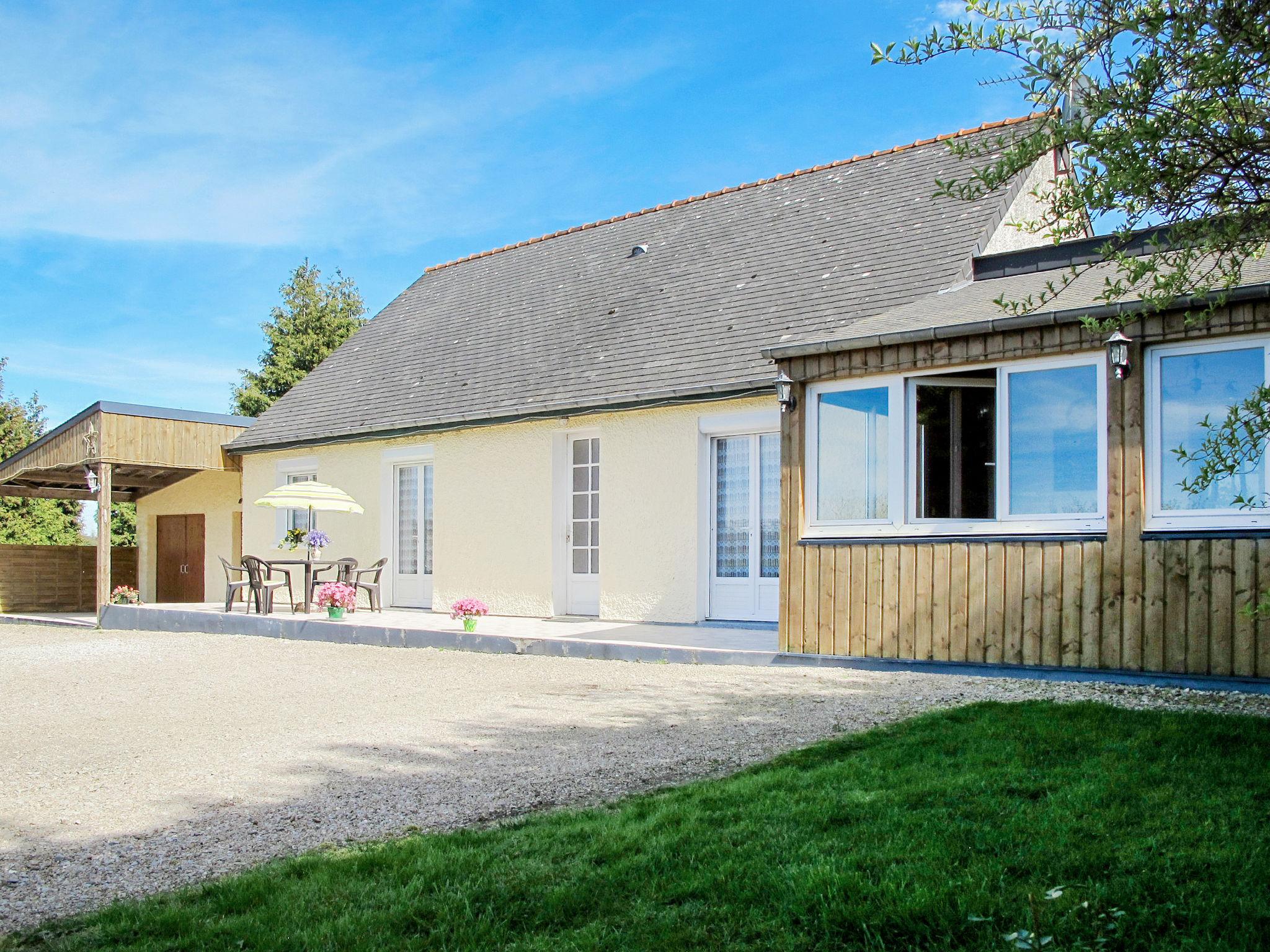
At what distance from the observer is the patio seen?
32.8 feet

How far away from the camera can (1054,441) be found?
832 centimetres

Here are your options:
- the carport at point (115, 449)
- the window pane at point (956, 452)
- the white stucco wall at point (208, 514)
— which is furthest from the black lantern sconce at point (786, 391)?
the white stucco wall at point (208, 514)

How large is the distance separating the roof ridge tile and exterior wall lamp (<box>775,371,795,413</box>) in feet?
13.9

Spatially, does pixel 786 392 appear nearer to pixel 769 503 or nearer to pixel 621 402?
pixel 769 503

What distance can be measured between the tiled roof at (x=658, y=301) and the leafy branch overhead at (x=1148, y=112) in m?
6.40

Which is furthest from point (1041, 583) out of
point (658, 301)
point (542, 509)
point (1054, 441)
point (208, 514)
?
point (208, 514)

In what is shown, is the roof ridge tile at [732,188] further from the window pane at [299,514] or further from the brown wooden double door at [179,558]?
the brown wooden double door at [179,558]

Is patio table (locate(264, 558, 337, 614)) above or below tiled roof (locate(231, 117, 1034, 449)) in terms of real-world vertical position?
below

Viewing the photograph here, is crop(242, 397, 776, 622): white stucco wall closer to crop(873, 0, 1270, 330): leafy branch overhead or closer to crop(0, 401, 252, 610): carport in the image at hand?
crop(0, 401, 252, 610): carport

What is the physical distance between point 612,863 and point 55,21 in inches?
644

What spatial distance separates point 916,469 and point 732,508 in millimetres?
3604

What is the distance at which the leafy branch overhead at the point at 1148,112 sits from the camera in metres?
3.68

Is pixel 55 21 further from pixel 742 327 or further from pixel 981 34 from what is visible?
pixel 981 34

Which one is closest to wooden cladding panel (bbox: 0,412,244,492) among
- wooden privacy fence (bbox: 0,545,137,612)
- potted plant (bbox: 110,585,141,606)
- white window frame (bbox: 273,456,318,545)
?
white window frame (bbox: 273,456,318,545)
